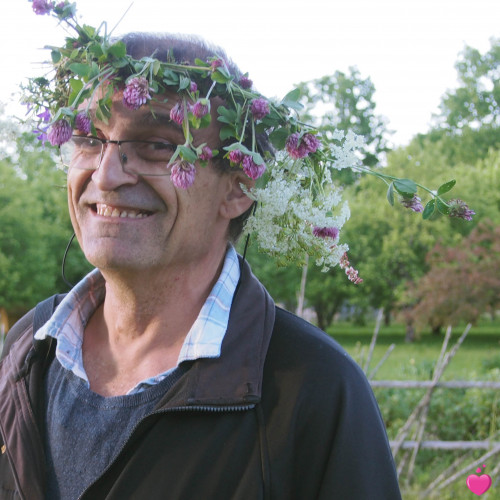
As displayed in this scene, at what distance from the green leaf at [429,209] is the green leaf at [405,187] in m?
0.06

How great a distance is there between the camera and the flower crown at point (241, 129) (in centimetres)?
197

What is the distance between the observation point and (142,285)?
7.23 feet

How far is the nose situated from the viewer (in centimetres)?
206

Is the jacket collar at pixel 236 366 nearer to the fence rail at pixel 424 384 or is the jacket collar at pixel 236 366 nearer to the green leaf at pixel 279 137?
the green leaf at pixel 279 137

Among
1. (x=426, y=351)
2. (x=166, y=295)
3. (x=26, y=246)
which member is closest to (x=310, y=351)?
(x=166, y=295)


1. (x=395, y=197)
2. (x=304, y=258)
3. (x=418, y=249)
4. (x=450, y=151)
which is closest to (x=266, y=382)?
(x=304, y=258)

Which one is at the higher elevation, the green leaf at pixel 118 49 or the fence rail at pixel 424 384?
the green leaf at pixel 118 49

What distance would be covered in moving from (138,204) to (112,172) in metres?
0.13

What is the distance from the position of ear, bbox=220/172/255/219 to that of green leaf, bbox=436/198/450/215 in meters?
0.60

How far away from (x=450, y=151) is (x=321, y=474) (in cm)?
4691

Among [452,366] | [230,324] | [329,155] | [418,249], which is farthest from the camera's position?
[418,249]

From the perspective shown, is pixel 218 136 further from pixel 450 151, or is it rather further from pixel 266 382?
pixel 450 151

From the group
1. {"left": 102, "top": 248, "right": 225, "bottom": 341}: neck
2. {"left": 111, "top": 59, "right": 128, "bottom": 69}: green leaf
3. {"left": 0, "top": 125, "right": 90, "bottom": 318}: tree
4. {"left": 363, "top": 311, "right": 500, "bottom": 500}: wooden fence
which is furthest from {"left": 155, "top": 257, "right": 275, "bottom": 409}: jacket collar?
{"left": 0, "top": 125, "right": 90, "bottom": 318}: tree

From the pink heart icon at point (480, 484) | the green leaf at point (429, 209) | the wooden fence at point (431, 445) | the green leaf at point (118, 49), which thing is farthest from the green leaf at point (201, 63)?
the wooden fence at point (431, 445)
